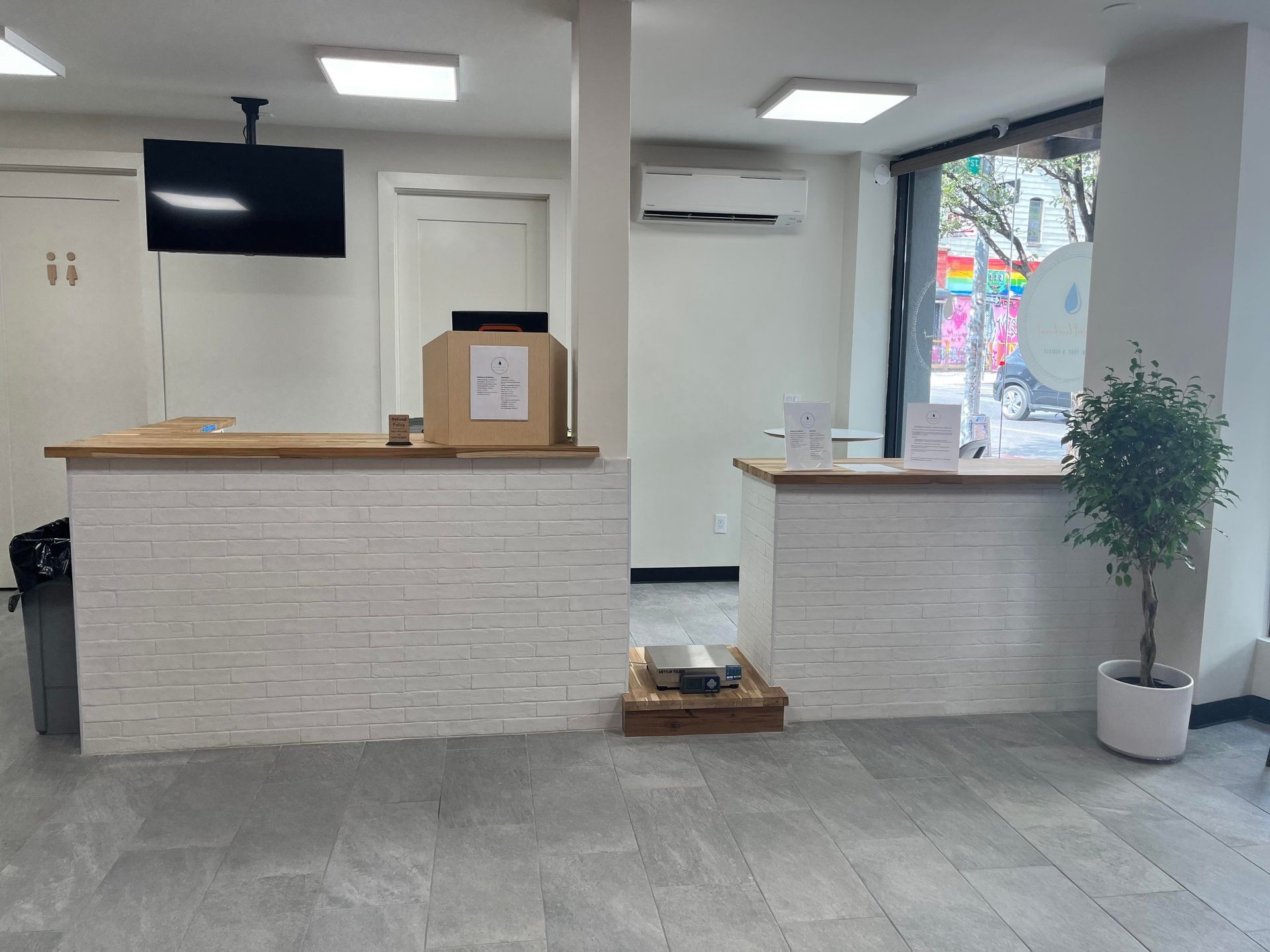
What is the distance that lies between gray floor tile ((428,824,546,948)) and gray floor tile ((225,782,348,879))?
324mm

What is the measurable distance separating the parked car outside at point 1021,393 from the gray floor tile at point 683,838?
2.50 meters

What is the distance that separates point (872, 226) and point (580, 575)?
3.13 meters

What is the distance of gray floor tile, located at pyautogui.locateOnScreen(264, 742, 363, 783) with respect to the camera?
2840 mm

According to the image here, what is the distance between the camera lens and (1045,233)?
419cm

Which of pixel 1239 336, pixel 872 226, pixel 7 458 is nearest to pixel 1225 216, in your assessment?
pixel 1239 336

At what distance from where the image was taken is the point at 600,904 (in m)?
2.22

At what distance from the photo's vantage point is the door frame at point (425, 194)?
4.83m

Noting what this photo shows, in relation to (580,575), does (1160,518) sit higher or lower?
higher

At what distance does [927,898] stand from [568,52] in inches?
121

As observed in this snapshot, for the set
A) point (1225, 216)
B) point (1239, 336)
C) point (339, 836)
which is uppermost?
point (1225, 216)

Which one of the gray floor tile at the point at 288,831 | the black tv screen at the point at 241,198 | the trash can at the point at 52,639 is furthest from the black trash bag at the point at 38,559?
the black tv screen at the point at 241,198

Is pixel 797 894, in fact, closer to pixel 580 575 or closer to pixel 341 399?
pixel 580 575

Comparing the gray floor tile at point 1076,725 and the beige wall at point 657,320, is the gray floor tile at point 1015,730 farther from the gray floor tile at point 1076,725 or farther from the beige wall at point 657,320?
the beige wall at point 657,320

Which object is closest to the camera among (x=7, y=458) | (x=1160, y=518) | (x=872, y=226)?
(x=1160, y=518)
